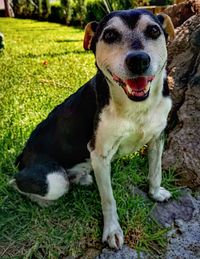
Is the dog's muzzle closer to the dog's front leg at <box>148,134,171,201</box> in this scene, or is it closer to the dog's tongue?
the dog's tongue

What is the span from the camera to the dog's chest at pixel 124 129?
8.79 ft

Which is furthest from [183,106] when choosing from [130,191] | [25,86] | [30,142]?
[25,86]

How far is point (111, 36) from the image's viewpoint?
2424mm

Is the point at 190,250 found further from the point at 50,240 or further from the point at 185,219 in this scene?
the point at 50,240

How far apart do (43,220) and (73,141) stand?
2.01ft

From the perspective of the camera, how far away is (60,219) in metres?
3.14

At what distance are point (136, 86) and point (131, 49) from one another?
0.23 meters

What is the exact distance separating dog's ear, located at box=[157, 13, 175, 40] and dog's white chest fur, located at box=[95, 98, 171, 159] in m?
0.43

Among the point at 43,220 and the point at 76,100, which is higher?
the point at 76,100

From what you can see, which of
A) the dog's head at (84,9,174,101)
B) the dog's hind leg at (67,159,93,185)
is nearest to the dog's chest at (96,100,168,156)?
the dog's head at (84,9,174,101)

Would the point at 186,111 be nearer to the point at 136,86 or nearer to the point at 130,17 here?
the point at 136,86

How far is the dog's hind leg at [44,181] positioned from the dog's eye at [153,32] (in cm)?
121

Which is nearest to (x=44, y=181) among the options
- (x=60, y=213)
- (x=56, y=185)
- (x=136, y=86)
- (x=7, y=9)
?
(x=56, y=185)

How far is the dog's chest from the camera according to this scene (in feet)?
8.79
